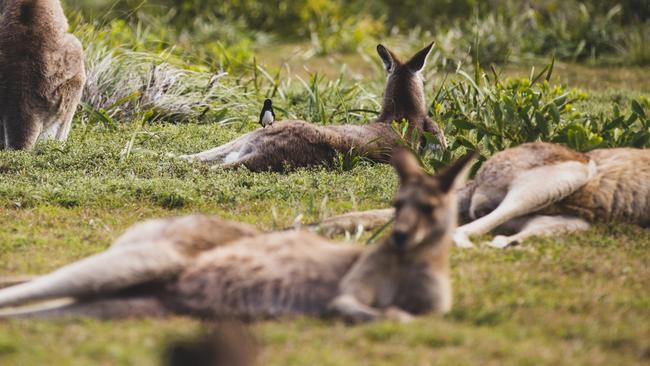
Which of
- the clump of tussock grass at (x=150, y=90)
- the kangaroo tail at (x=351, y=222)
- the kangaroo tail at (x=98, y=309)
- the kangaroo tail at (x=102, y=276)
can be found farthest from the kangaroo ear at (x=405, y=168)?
the clump of tussock grass at (x=150, y=90)

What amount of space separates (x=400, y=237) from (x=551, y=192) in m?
2.50

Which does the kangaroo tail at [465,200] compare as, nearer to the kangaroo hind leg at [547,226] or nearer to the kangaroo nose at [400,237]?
the kangaroo hind leg at [547,226]

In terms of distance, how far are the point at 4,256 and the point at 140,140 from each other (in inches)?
140

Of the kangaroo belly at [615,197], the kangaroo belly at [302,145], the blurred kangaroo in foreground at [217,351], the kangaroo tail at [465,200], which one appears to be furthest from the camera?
the kangaroo belly at [302,145]

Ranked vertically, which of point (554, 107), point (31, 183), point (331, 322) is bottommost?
point (31, 183)

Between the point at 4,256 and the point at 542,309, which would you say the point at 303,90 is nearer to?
the point at 4,256

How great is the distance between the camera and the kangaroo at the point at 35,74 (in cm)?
917

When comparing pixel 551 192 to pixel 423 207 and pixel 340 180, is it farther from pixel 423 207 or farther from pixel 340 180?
pixel 423 207

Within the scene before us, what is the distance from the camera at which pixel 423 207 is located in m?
4.82

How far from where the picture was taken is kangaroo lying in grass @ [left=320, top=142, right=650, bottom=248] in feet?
22.5

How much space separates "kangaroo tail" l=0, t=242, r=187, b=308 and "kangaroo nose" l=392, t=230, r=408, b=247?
105 centimetres

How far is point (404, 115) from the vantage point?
9.26 metres

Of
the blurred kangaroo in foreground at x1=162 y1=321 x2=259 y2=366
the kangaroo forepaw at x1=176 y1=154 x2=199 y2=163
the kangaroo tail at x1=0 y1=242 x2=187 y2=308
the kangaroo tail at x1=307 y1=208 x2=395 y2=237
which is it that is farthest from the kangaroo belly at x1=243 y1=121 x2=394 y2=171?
the blurred kangaroo in foreground at x1=162 y1=321 x2=259 y2=366

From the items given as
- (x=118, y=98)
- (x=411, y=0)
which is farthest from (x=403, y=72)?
(x=411, y=0)
